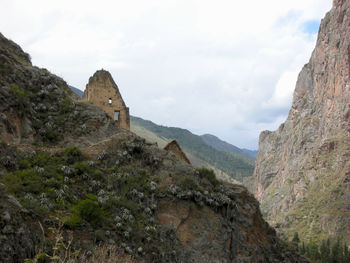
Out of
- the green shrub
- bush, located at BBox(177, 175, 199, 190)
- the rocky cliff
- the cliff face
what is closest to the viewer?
the rocky cliff

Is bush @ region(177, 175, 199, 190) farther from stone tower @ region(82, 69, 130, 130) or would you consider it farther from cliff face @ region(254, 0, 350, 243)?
cliff face @ region(254, 0, 350, 243)

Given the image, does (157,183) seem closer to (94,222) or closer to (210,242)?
(210,242)

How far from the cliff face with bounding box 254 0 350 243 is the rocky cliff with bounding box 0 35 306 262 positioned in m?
84.5

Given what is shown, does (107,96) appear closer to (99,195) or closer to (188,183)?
(188,183)

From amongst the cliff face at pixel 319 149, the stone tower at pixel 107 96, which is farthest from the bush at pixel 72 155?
the cliff face at pixel 319 149

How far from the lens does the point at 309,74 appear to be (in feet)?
553

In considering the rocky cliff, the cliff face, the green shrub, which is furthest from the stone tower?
the cliff face

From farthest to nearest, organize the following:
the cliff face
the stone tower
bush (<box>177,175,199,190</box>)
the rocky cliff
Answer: the cliff face < the stone tower < bush (<box>177,175,199,190</box>) < the rocky cliff

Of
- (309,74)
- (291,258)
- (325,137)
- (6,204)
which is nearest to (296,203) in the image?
(325,137)

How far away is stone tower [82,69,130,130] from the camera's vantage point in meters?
28.4

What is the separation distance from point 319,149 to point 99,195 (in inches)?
4761

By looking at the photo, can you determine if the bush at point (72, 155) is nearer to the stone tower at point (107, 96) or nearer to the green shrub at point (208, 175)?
the green shrub at point (208, 175)

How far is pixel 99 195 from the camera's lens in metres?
16.1

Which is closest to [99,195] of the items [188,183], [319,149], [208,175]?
[188,183]
